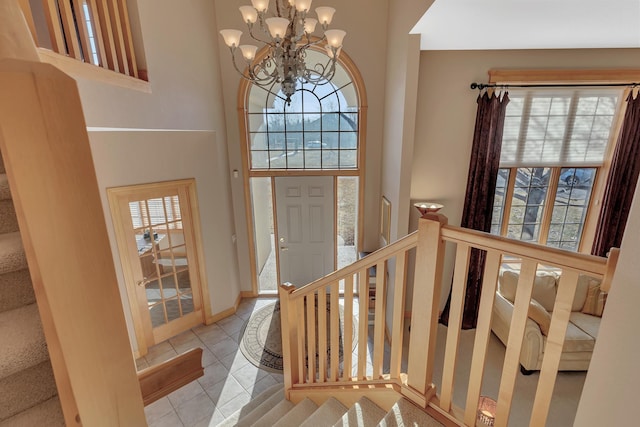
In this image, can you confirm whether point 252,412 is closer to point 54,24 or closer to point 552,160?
point 54,24

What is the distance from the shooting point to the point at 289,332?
2.02m

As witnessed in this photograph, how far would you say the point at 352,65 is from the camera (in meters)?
4.00

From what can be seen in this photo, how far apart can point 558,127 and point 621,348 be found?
13.3 feet

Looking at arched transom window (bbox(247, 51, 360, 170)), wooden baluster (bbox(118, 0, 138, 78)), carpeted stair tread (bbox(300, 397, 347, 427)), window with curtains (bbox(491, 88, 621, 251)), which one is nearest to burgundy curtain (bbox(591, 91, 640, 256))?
window with curtains (bbox(491, 88, 621, 251))

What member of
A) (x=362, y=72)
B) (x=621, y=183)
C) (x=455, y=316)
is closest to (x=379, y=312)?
(x=455, y=316)

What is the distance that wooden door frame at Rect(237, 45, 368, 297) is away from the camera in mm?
4039

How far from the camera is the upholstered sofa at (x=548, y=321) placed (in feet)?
10.1

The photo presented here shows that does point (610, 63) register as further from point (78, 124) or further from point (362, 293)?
point (78, 124)

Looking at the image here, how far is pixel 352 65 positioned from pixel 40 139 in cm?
403

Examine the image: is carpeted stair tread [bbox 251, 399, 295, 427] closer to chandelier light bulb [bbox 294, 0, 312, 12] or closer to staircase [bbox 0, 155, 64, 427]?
staircase [bbox 0, 155, 64, 427]

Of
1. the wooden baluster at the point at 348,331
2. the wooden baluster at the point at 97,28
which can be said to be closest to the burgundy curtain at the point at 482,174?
the wooden baluster at the point at 348,331

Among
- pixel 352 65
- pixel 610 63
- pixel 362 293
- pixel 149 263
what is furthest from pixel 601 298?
pixel 149 263

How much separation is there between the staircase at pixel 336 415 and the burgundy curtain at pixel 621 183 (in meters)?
3.76

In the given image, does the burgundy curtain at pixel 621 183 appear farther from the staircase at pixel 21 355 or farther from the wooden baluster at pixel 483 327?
the staircase at pixel 21 355
